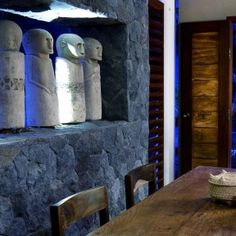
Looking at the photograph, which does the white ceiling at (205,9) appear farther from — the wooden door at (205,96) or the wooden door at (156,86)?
the wooden door at (156,86)

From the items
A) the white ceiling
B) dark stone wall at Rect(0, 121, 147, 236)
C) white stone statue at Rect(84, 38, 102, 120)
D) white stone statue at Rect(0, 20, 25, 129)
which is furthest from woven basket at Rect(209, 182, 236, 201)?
the white ceiling

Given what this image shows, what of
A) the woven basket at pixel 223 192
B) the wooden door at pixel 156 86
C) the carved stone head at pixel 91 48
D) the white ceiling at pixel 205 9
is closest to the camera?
the woven basket at pixel 223 192

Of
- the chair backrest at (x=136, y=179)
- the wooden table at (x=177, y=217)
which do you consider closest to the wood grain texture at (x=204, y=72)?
the chair backrest at (x=136, y=179)

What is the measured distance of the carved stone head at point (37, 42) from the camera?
2395 mm

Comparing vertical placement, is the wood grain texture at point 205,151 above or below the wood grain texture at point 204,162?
above

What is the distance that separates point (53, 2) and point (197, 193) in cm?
120

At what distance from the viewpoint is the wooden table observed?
148cm

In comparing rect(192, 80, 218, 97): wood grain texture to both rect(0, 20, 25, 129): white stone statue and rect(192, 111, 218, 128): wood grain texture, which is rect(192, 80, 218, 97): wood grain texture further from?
rect(0, 20, 25, 129): white stone statue

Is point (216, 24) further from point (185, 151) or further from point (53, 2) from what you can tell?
point (53, 2)

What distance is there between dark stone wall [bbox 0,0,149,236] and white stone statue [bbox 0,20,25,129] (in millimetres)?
131

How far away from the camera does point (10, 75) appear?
2.23m

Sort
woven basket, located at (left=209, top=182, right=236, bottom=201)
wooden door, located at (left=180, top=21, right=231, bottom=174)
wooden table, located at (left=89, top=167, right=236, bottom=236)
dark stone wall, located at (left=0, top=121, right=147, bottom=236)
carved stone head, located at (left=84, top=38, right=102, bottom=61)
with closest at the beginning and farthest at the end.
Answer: wooden table, located at (left=89, top=167, right=236, bottom=236) → woven basket, located at (left=209, top=182, right=236, bottom=201) → dark stone wall, located at (left=0, top=121, right=147, bottom=236) → carved stone head, located at (left=84, top=38, right=102, bottom=61) → wooden door, located at (left=180, top=21, right=231, bottom=174)

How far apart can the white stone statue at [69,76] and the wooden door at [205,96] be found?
2.40 m

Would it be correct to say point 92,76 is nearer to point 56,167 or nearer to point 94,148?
point 94,148
